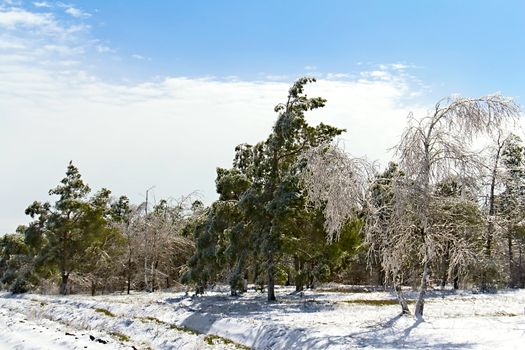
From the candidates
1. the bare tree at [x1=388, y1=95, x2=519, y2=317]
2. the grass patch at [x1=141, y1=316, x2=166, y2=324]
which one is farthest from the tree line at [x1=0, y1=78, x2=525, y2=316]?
the grass patch at [x1=141, y1=316, x2=166, y2=324]

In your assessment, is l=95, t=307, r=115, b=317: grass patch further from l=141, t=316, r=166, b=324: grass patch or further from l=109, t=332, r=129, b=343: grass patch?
l=109, t=332, r=129, b=343: grass patch

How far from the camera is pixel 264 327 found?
16.3m

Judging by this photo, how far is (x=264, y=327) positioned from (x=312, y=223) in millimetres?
13630

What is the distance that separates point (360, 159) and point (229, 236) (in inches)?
538

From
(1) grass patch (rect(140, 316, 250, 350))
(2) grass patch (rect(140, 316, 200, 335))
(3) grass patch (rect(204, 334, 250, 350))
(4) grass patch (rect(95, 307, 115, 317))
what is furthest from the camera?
(4) grass patch (rect(95, 307, 115, 317))

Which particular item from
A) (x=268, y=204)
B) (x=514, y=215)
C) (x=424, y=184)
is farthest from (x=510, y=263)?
(x=424, y=184)

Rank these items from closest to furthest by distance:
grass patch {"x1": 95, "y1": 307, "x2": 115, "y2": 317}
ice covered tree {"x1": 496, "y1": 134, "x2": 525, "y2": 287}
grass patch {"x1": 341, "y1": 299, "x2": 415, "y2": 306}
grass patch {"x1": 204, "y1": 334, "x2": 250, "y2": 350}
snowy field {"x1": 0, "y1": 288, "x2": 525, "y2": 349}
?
1. snowy field {"x1": 0, "y1": 288, "x2": 525, "y2": 349}
2. grass patch {"x1": 204, "y1": 334, "x2": 250, "y2": 350}
3. grass patch {"x1": 95, "y1": 307, "x2": 115, "y2": 317}
4. grass patch {"x1": 341, "y1": 299, "x2": 415, "y2": 306}
5. ice covered tree {"x1": 496, "y1": 134, "x2": 525, "y2": 287}

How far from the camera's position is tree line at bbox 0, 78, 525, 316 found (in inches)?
665

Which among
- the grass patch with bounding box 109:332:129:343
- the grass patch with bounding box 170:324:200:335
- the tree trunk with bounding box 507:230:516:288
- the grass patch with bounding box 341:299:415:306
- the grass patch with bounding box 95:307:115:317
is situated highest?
the tree trunk with bounding box 507:230:516:288

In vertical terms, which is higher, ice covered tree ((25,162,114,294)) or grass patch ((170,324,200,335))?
ice covered tree ((25,162,114,294))

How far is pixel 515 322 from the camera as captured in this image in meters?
15.8

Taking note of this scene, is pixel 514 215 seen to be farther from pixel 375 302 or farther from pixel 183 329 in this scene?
pixel 183 329

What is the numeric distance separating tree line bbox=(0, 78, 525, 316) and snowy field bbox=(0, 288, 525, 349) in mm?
1999

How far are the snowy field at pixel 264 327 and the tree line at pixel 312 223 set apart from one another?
2.00m
